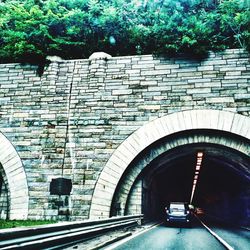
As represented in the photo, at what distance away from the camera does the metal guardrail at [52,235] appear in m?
3.53

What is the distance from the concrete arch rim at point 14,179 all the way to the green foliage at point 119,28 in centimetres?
386

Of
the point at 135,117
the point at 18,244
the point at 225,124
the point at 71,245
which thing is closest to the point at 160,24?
the point at 135,117

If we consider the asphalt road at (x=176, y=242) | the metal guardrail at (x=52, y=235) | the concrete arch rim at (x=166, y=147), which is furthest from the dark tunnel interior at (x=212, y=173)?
the metal guardrail at (x=52, y=235)

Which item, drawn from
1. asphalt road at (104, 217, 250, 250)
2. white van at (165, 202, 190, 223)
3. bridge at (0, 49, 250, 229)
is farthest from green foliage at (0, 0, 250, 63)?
white van at (165, 202, 190, 223)

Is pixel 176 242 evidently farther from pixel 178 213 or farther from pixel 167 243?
pixel 178 213

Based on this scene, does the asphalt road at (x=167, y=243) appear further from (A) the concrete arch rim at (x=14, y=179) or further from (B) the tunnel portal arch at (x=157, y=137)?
(A) the concrete arch rim at (x=14, y=179)

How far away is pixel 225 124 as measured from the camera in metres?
10.4

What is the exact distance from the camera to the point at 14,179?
35.6 feet

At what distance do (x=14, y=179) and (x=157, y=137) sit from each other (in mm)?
5470

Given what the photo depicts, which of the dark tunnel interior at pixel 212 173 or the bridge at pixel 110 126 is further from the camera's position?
the dark tunnel interior at pixel 212 173

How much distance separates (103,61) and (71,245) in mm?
8076

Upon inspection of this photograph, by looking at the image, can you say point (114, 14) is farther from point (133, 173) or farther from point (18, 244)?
point (18, 244)

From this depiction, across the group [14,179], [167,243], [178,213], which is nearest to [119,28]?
[14,179]

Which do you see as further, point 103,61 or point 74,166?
point 103,61
